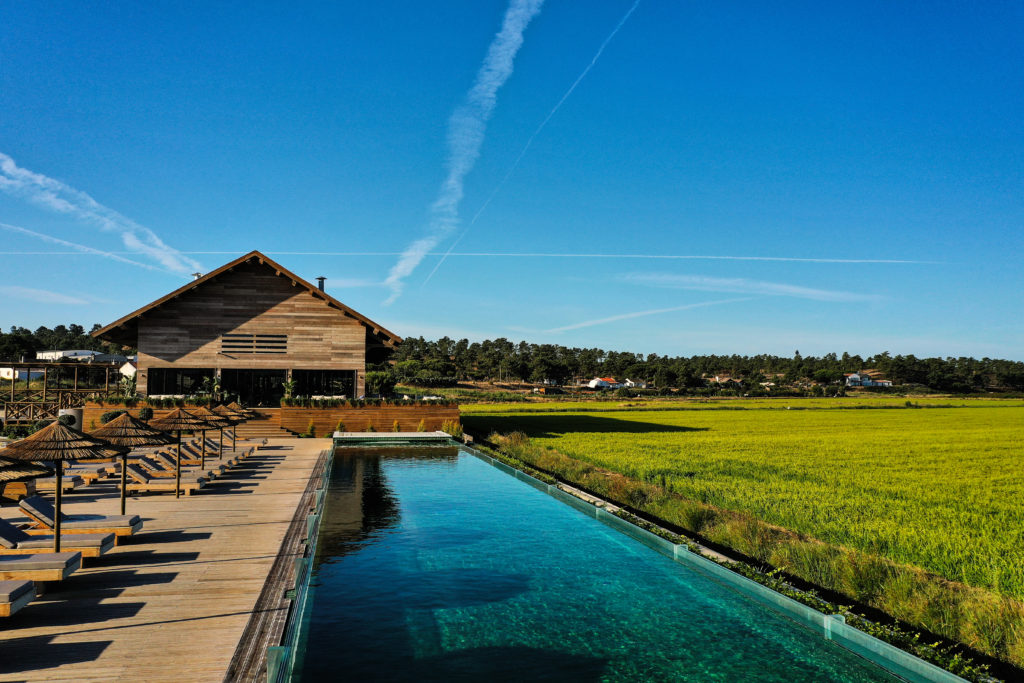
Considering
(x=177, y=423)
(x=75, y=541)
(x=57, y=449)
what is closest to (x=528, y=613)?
(x=75, y=541)

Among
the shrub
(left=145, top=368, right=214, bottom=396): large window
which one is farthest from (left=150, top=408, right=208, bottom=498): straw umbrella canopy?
(left=145, top=368, right=214, bottom=396): large window

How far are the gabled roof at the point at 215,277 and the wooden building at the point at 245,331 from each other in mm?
49

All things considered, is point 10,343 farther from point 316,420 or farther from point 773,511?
point 773,511

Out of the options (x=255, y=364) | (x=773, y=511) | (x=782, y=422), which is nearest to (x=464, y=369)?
(x=782, y=422)

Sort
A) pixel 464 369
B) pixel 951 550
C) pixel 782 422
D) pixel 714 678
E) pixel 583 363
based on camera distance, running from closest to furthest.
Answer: pixel 714 678, pixel 951 550, pixel 782 422, pixel 464 369, pixel 583 363

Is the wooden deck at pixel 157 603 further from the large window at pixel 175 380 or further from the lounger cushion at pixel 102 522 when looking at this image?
the large window at pixel 175 380

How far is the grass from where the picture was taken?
8.56 meters

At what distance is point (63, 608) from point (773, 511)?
1250 centimetres

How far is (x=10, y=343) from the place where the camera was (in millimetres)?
98188

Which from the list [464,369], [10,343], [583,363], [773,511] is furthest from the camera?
[583,363]

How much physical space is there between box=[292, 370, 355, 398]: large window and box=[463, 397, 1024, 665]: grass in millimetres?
10517

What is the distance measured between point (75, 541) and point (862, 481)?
20.0m

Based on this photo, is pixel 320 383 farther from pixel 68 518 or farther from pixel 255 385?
pixel 68 518

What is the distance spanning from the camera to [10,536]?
8.70 metres
